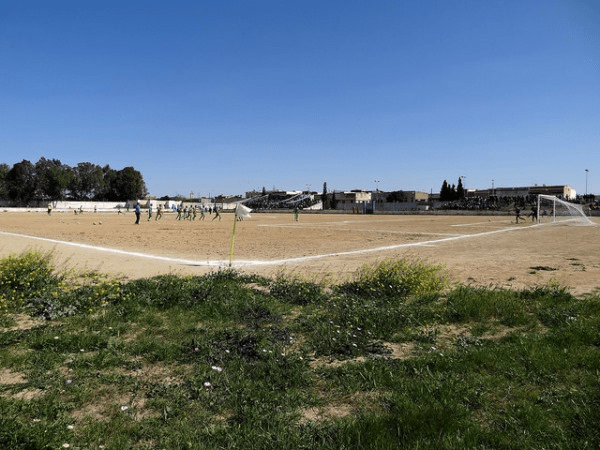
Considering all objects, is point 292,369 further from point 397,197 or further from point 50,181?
point 397,197

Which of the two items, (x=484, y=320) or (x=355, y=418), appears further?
(x=484, y=320)

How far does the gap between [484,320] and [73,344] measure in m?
5.64

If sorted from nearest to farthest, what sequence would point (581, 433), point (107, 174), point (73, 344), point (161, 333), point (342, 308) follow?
point (581, 433), point (73, 344), point (161, 333), point (342, 308), point (107, 174)

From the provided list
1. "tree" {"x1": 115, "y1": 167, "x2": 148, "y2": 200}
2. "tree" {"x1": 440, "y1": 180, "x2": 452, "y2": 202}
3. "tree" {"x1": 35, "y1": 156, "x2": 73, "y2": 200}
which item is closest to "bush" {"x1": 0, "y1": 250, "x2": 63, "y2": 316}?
"tree" {"x1": 35, "y1": 156, "x2": 73, "y2": 200}

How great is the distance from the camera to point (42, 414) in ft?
10.4

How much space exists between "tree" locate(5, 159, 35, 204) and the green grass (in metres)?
121

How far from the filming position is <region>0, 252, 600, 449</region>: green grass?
9.67ft

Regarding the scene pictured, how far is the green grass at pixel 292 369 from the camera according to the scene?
295cm

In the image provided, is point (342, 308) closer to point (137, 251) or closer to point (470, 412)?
point (470, 412)

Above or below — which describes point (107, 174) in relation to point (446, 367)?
above

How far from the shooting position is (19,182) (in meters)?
105

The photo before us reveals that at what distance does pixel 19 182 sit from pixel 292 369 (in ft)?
418

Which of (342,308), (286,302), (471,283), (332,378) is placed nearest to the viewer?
(332,378)

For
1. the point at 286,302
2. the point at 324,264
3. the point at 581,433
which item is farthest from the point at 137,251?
the point at 581,433
